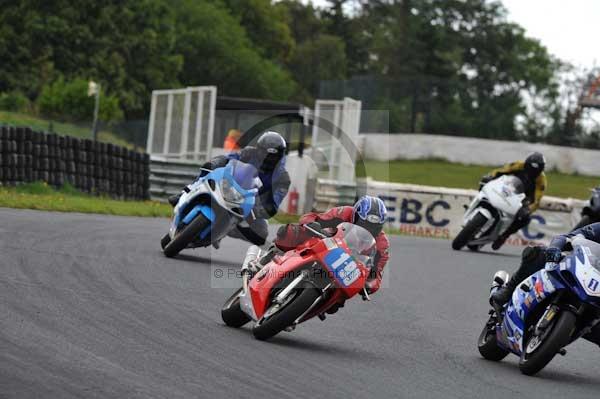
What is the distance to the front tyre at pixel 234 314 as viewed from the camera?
28.5ft

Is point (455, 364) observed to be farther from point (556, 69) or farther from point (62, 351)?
point (556, 69)

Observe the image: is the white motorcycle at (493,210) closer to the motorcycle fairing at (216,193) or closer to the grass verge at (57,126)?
the motorcycle fairing at (216,193)

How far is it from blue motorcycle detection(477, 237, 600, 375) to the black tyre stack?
1259 centimetres

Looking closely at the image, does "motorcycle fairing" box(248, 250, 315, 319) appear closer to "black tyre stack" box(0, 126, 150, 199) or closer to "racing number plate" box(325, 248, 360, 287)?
"racing number plate" box(325, 248, 360, 287)

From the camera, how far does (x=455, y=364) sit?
8.48 metres

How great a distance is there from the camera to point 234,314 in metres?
8.72

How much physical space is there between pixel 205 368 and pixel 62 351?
0.80 meters

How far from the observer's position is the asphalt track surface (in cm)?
625

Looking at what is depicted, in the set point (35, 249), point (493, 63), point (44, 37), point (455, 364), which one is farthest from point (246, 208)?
point (493, 63)

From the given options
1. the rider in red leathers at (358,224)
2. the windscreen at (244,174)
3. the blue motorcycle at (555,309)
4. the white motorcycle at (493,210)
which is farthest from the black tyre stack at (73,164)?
the blue motorcycle at (555,309)

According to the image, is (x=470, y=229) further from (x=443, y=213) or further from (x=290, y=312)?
(x=290, y=312)

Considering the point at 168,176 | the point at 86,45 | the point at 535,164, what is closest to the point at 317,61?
the point at 86,45

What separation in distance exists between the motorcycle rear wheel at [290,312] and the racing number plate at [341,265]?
0.18 meters

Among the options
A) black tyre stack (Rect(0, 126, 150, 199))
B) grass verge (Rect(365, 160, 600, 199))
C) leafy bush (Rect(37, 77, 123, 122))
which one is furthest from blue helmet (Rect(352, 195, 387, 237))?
leafy bush (Rect(37, 77, 123, 122))
